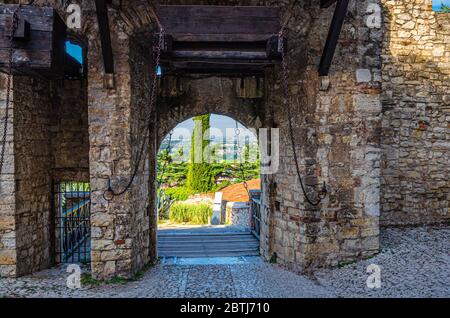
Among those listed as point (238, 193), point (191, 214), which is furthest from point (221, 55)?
point (238, 193)

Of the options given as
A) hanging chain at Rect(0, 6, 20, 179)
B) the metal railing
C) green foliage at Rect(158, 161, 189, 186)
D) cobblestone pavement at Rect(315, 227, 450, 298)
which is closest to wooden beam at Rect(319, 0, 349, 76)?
cobblestone pavement at Rect(315, 227, 450, 298)

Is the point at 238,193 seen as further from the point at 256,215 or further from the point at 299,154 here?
the point at 299,154

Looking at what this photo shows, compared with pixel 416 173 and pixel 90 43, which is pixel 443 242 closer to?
pixel 416 173

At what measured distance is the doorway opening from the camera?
767 cm

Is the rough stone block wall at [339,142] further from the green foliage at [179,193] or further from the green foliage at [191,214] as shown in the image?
the green foliage at [179,193]

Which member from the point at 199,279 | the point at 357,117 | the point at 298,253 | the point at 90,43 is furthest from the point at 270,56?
the point at 199,279

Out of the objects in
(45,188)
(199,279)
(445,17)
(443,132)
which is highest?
(445,17)

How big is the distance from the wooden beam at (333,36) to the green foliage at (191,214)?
10475 millimetres

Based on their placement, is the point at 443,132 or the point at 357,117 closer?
the point at 357,117

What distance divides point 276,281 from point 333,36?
3.19m

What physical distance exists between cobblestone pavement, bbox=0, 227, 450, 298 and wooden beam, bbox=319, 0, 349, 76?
105 inches

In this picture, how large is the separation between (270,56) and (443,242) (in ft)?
12.9
